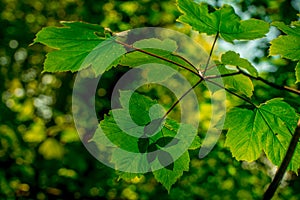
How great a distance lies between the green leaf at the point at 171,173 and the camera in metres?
0.79

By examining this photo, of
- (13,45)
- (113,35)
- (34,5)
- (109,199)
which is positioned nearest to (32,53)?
(13,45)

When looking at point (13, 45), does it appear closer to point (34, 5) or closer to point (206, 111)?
point (34, 5)

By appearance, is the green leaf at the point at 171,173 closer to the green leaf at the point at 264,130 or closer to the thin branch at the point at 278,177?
the green leaf at the point at 264,130

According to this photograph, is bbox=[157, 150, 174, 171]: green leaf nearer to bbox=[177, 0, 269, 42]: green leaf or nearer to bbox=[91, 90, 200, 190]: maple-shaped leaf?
bbox=[91, 90, 200, 190]: maple-shaped leaf

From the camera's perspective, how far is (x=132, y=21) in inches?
169

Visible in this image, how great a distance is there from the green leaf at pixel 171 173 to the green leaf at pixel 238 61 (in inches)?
9.3

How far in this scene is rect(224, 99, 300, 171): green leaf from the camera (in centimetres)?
86

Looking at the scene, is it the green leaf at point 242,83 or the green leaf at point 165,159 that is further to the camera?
the green leaf at point 242,83

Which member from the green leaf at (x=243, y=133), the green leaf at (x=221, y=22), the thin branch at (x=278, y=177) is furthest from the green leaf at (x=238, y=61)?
the thin branch at (x=278, y=177)

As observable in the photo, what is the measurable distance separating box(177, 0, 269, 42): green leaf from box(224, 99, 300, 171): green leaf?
0.19 meters

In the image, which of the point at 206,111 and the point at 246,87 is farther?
the point at 206,111

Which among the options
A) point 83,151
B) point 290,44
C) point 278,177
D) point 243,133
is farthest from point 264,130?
point 83,151

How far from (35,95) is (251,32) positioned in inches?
171

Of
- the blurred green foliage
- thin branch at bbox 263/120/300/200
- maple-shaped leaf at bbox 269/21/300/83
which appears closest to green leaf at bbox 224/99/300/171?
maple-shaped leaf at bbox 269/21/300/83
